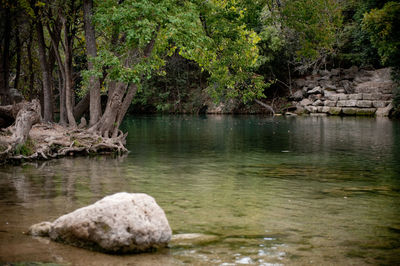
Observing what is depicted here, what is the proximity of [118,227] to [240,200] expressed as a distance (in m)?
4.28

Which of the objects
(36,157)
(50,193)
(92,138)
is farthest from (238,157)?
(50,193)

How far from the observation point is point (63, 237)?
6695 millimetres

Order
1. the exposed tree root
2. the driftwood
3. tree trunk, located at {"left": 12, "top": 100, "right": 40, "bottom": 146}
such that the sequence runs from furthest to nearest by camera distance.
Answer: tree trunk, located at {"left": 12, "top": 100, "right": 40, "bottom": 146} < the driftwood < the exposed tree root

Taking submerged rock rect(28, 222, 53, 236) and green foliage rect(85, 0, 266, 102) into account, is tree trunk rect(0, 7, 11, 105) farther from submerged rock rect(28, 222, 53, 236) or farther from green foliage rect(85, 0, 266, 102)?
submerged rock rect(28, 222, 53, 236)

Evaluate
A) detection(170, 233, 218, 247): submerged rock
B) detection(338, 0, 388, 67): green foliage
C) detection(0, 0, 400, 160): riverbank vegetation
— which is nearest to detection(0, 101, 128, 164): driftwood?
detection(0, 0, 400, 160): riverbank vegetation

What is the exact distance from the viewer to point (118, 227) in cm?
636

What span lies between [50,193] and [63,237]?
4.25 m

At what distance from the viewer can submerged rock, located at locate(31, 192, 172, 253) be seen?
6.37 meters

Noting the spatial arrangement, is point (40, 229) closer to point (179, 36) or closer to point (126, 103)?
point (179, 36)

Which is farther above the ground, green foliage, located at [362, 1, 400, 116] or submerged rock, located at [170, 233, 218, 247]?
green foliage, located at [362, 1, 400, 116]

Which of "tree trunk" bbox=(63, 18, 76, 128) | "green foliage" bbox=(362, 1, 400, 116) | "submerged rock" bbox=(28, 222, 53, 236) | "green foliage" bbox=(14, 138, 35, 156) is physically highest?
"green foliage" bbox=(362, 1, 400, 116)

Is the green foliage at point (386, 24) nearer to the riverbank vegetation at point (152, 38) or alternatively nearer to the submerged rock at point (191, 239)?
the riverbank vegetation at point (152, 38)

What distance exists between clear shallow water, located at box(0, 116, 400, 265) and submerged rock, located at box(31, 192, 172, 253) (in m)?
0.19

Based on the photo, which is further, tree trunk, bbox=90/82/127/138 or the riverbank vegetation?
tree trunk, bbox=90/82/127/138
